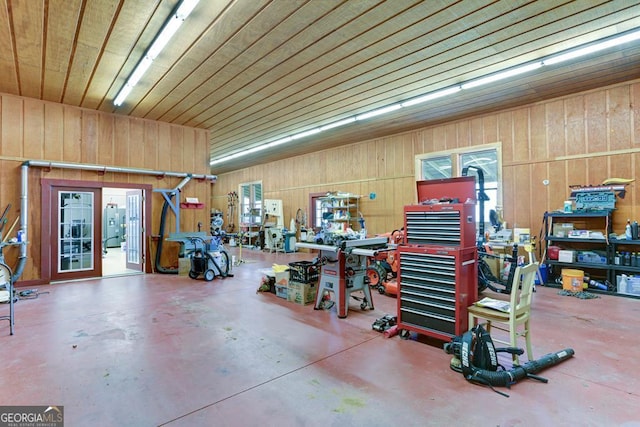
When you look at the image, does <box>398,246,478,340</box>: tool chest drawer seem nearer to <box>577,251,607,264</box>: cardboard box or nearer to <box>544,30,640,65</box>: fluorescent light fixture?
<box>544,30,640,65</box>: fluorescent light fixture

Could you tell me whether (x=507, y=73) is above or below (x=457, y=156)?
above

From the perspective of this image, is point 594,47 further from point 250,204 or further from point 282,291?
point 250,204

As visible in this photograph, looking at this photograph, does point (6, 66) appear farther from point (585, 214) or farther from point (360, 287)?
point (585, 214)

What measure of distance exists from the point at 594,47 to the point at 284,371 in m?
5.37

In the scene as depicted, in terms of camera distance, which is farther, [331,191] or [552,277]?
[331,191]

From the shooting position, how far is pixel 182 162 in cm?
778

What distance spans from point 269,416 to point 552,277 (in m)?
5.96

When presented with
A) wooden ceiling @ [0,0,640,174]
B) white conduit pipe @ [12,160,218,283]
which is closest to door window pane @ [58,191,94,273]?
white conduit pipe @ [12,160,218,283]

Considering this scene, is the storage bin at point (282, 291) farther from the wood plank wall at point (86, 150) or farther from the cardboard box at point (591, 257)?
the cardboard box at point (591, 257)

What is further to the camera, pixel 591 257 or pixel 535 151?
pixel 535 151

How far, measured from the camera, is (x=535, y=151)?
624 centimetres

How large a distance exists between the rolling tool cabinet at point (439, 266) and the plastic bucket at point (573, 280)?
327 cm

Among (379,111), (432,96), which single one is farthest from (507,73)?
(379,111)

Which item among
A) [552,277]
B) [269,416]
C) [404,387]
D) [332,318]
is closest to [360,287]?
[332,318]
